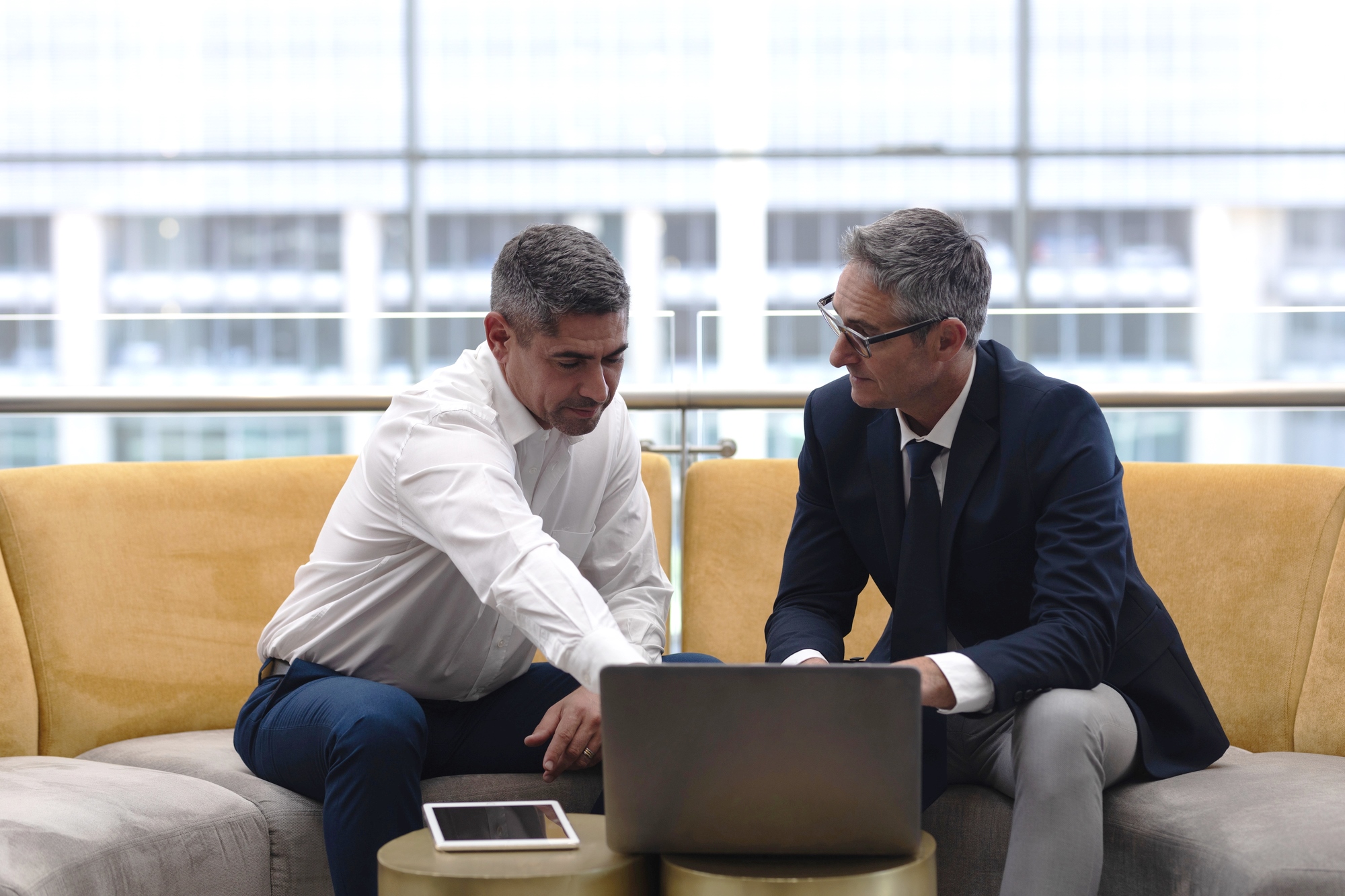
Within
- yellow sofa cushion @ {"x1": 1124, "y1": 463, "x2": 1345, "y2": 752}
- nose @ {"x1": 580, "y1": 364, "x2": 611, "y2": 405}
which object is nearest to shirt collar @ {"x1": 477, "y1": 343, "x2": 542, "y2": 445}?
nose @ {"x1": 580, "y1": 364, "x2": 611, "y2": 405}

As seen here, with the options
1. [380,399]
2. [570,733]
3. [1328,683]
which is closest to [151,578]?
[380,399]

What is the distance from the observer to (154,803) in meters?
1.53

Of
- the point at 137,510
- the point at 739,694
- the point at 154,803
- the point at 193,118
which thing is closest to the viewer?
the point at 739,694

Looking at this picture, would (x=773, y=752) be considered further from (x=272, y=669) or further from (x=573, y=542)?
(x=272, y=669)

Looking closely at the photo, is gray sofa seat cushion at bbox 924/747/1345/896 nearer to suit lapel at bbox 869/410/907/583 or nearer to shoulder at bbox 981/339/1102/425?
suit lapel at bbox 869/410/907/583

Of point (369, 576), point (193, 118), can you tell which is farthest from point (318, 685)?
point (193, 118)

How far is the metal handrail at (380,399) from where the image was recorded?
238 cm

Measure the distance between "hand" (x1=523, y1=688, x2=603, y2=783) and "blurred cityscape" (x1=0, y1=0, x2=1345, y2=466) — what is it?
3898 mm

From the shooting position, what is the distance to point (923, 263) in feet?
5.25

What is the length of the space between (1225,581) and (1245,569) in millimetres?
36

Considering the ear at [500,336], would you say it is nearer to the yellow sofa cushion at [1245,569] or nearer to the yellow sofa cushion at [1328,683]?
the yellow sofa cushion at [1245,569]

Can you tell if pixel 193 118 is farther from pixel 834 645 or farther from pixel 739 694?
pixel 739 694

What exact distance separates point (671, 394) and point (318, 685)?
1.02 metres

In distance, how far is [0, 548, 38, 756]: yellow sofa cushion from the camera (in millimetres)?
1822
